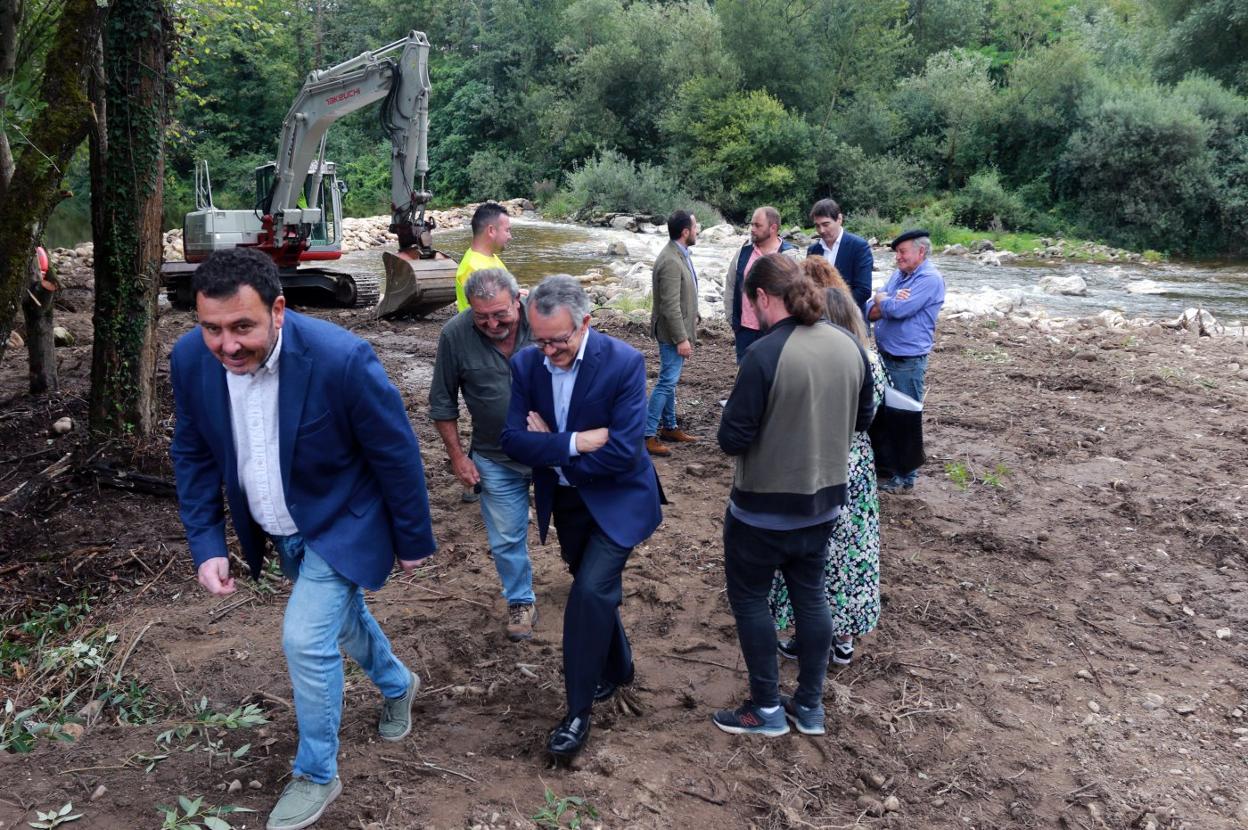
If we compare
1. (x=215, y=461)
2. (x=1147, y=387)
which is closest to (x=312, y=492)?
(x=215, y=461)

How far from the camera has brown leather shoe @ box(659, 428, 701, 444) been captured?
24.8 ft

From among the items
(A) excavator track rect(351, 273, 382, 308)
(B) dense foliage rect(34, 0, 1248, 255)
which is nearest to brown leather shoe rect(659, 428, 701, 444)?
(A) excavator track rect(351, 273, 382, 308)

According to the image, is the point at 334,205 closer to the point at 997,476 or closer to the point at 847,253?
the point at 847,253

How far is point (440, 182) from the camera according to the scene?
150 feet

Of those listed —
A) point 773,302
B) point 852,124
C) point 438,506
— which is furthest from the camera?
point 852,124

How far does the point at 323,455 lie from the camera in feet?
9.24

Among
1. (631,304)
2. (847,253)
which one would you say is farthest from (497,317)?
(631,304)

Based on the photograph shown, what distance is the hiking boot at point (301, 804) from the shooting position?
2.89m

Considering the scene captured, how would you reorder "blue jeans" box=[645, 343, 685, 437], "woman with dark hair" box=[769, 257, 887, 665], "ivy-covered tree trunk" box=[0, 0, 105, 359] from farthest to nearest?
1. "blue jeans" box=[645, 343, 685, 437]
2. "ivy-covered tree trunk" box=[0, 0, 105, 359]
3. "woman with dark hair" box=[769, 257, 887, 665]

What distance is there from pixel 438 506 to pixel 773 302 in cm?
355

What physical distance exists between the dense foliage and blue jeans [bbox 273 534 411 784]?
20.0m

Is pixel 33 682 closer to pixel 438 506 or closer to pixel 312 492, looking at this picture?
pixel 312 492

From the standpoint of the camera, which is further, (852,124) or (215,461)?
(852,124)

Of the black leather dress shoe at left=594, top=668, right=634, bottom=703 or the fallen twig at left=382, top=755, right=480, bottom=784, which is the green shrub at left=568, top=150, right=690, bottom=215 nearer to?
the black leather dress shoe at left=594, top=668, right=634, bottom=703
